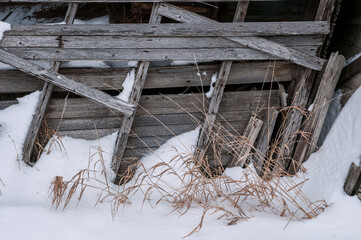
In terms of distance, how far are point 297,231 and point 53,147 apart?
250cm

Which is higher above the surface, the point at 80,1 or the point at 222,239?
the point at 80,1

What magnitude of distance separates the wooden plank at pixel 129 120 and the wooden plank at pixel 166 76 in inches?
4.6

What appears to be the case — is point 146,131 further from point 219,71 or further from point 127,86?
point 219,71

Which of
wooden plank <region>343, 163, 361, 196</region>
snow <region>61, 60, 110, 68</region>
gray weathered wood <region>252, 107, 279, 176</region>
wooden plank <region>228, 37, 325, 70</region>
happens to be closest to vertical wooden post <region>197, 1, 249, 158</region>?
wooden plank <region>228, 37, 325, 70</region>

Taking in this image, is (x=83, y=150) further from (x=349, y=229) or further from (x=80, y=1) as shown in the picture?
(x=349, y=229)

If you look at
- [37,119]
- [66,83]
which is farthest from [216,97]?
[37,119]

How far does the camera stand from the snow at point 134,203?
2951 millimetres

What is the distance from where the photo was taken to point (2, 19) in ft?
12.3

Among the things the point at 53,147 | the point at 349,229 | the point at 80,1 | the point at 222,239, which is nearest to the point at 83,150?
the point at 53,147

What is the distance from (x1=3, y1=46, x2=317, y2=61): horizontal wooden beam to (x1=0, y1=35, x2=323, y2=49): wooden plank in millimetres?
42

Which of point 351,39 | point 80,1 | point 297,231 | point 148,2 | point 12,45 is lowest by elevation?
point 297,231

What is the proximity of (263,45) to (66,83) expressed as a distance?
2.01 meters

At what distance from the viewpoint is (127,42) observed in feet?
12.1

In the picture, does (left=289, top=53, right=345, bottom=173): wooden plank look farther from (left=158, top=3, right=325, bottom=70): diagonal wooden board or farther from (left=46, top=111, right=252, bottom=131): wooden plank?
(left=46, top=111, right=252, bottom=131): wooden plank
